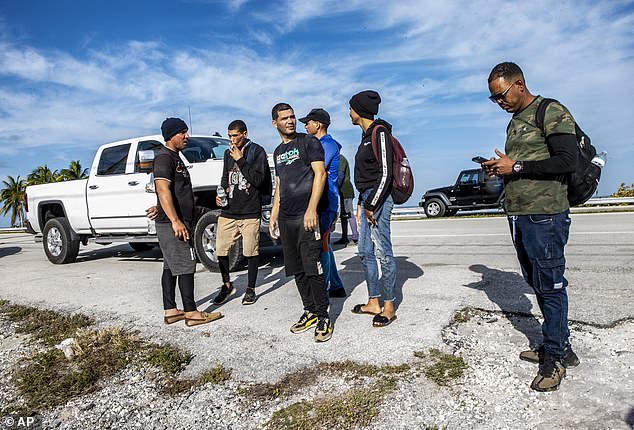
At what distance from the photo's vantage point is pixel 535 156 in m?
2.87

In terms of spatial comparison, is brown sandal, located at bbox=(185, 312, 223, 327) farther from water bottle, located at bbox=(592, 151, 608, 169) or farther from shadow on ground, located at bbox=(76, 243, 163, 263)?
shadow on ground, located at bbox=(76, 243, 163, 263)

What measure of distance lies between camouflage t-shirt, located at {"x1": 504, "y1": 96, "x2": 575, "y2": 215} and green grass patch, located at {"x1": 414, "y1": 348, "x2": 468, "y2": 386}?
3.58 ft

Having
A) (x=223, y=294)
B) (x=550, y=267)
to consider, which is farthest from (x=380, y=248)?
(x=223, y=294)

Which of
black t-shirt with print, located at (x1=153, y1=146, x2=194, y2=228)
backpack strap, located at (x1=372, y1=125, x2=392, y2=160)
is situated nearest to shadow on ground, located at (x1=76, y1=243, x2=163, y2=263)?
black t-shirt with print, located at (x1=153, y1=146, x2=194, y2=228)

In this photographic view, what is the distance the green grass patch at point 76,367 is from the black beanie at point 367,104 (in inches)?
111

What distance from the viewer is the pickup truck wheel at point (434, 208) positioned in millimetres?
18281

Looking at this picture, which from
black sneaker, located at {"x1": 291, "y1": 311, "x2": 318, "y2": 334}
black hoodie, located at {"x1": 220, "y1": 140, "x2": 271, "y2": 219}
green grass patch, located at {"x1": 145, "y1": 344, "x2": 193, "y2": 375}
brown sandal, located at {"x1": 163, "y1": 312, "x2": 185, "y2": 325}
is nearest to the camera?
green grass patch, located at {"x1": 145, "y1": 344, "x2": 193, "y2": 375}

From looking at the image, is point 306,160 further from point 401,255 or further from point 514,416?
point 401,255

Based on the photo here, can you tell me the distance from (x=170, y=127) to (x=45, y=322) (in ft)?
8.34

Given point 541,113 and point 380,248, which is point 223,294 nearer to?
point 380,248

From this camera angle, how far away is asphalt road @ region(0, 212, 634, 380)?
3.66m

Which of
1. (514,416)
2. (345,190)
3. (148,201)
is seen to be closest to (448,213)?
(345,190)

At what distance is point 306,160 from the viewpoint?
155 inches

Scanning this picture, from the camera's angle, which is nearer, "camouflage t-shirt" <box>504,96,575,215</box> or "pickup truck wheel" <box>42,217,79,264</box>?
"camouflage t-shirt" <box>504,96,575,215</box>
